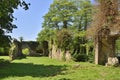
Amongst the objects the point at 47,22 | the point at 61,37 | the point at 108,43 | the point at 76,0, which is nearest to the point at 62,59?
the point at 61,37

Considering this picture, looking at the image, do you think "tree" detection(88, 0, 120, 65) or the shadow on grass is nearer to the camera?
the shadow on grass

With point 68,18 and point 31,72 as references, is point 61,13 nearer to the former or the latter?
point 68,18

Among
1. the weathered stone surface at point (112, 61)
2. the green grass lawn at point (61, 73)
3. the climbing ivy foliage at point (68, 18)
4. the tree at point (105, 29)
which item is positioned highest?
the climbing ivy foliage at point (68, 18)

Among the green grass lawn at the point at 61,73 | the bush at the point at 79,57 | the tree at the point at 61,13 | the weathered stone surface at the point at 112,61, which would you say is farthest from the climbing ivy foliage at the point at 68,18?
the green grass lawn at the point at 61,73

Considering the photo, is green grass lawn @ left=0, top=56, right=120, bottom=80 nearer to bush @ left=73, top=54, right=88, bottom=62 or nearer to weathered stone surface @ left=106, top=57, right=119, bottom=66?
weathered stone surface @ left=106, top=57, right=119, bottom=66

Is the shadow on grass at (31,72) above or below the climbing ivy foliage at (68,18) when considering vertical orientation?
below

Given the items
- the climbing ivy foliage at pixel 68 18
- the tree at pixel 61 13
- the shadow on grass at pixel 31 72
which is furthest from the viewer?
the tree at pixel 61 13

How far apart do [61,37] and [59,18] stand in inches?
733

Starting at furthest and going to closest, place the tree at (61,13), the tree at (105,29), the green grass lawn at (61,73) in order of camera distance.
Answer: the tree at (61,13), the tree at (105,29), the green grass lawn at (61,73)

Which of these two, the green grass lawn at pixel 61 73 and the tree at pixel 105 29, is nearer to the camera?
the green grass lawn at pixel 61 73

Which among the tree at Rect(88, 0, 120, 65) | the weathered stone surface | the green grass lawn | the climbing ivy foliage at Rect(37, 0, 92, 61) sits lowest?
the green grass lawn

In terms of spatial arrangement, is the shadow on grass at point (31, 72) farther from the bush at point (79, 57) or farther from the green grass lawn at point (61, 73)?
the bush at point (79, 57)

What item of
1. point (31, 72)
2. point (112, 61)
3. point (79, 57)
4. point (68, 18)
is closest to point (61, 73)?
point (31, 72)

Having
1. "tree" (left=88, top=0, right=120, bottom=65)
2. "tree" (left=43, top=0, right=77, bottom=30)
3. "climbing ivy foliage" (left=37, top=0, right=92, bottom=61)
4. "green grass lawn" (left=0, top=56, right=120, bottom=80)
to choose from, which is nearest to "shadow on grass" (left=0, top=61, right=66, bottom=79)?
"green grass lawn" (left=0, top=56, right=120, bottom=80)
